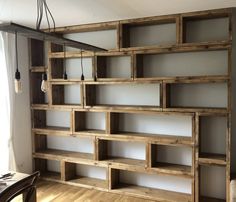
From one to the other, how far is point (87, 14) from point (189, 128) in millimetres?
2025

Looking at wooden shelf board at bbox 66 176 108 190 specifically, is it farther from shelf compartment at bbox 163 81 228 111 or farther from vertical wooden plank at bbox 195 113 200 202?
shelf compartment at bbox 163 81 228 111

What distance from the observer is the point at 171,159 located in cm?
381

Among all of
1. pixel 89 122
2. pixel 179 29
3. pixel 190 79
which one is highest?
pixel 179 29

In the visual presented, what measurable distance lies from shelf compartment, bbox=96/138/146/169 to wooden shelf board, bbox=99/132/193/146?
0.22 metres

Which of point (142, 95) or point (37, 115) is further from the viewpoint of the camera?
point (37, 115)

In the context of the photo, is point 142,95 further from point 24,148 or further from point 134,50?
point 24,148

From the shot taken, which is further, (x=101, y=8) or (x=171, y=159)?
(x=171, y=159)

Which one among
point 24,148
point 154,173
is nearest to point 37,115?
point 24,148

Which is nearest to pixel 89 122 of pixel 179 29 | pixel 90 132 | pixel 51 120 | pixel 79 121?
pixel 79 121

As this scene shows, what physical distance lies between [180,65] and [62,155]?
2294 mm

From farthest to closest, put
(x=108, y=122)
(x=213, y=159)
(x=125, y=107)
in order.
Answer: (x=108, y=122)
(x=125, y=107)
(x=213, y=159)

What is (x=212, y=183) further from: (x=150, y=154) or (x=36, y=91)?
(x=36, y=91)

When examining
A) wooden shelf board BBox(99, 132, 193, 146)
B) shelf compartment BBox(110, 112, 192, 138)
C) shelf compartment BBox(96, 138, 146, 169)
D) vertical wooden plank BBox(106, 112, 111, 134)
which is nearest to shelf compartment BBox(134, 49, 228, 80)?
shelf compartment BBox(110, 112, 192, 138)

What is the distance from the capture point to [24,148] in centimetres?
443
